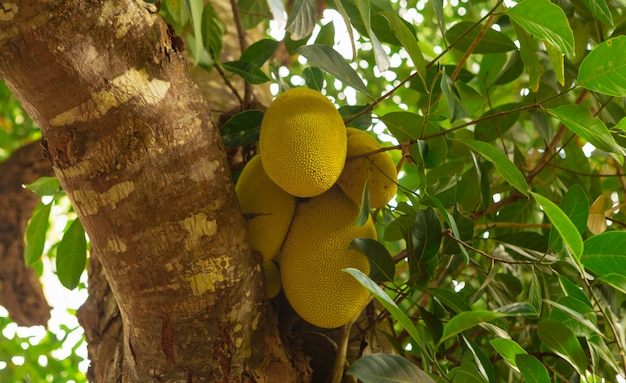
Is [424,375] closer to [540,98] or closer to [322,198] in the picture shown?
[322,198]

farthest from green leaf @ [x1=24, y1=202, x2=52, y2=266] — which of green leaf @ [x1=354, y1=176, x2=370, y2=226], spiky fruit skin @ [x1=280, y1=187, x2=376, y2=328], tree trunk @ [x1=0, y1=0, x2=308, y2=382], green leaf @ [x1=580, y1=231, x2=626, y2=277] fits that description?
green leaf @ [x1=580, y1=231, x2=626, y2=277]

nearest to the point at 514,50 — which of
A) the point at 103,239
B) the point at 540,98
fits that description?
the point at 540,98

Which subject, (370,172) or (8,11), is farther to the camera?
(370,172)

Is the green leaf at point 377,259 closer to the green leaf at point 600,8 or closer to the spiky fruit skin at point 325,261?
the spiky fruit skin at point 325,261

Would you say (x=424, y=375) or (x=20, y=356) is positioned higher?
(x=424, y=375)

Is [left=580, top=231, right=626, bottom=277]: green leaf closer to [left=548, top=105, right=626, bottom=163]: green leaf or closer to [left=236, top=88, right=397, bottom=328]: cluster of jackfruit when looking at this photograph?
[left=548, top=105, right=626, bottom=163]: green leaf

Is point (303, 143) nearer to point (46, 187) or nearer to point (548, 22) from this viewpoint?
point (548, 22)

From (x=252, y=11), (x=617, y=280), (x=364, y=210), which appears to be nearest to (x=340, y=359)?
(x=364, y=210)
